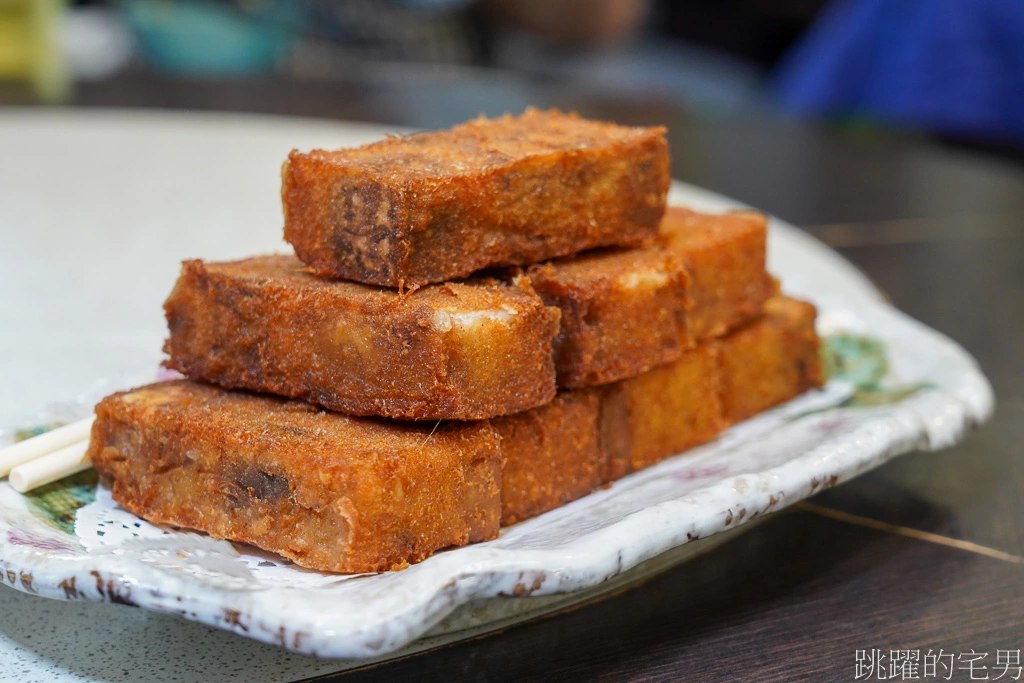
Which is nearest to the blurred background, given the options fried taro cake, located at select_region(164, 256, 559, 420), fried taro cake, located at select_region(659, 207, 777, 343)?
fried taro cake, located at select_region(659, 207, 777, 343)

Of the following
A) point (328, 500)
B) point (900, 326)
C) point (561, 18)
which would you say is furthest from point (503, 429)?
point (561, 18)

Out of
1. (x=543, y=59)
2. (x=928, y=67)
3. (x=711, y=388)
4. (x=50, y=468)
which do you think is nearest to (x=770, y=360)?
(x=711, y=388)

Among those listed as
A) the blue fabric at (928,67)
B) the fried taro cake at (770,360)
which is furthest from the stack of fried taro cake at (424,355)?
the blue fabric at (928,67)

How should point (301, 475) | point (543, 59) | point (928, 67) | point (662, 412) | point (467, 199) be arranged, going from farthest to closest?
point (543, 59)
point (928, 67)
point (662, 412)
point (467, 199)
point (301, 475)

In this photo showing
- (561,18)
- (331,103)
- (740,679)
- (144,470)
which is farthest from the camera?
(561,18)

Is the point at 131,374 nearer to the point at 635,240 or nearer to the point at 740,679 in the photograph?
the point at 635,240

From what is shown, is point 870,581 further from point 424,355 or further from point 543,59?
point 543,59

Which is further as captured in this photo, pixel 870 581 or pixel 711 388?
pixel 711 388
